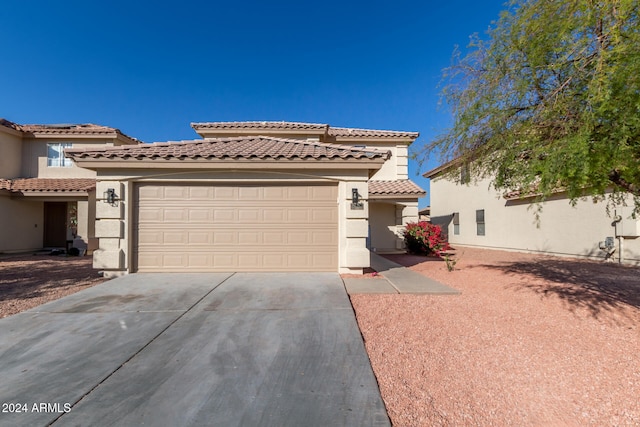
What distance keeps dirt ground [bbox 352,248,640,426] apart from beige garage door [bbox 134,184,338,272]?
9.01 feet

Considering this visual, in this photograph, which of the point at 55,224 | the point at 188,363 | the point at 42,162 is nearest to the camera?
the point at 188,363

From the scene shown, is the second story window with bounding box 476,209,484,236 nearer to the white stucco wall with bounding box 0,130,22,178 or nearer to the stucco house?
the stucco house

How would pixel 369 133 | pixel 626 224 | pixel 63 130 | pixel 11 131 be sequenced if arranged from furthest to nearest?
1. pixel 63 130
2. pixel 369 133
3. pixel 11 131
4. pixel 626 224

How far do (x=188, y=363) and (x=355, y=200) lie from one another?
18.3 feet

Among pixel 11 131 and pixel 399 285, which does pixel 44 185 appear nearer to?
pixel 11 131

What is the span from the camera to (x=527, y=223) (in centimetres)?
1549

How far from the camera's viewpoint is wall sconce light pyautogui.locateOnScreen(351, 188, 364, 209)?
8.03m

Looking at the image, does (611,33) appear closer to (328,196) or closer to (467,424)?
(467,424)

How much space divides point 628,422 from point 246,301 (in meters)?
5.06

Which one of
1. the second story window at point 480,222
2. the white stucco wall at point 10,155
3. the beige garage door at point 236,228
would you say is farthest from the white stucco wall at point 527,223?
the white stucco wall at point 10,155

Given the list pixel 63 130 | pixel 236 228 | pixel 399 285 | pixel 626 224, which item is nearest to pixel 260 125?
pixel 236 228

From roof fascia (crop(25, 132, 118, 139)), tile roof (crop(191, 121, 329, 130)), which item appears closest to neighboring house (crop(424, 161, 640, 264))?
tile roof (crop(191, 121, 329, 130))

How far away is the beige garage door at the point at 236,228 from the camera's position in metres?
8.18

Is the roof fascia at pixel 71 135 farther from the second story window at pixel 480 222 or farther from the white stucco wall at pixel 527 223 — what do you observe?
the second story window at pixel 480 222
